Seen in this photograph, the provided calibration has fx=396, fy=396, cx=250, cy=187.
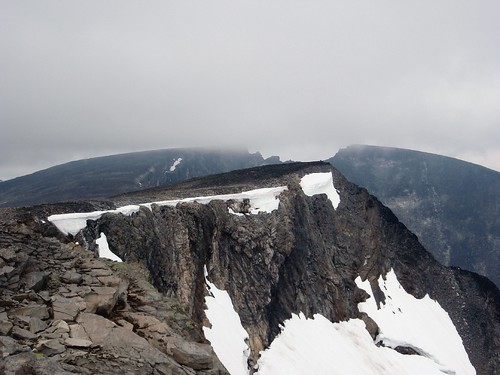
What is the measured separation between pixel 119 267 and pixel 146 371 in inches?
277

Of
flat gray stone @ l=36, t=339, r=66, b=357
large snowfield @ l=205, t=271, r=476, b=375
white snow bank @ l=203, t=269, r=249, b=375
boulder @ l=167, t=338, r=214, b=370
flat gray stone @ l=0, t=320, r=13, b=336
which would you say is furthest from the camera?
large snowfield @ l=205, t=271, r=476, b=375

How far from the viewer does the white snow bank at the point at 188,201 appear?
26234 millimetres

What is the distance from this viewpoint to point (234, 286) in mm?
36000

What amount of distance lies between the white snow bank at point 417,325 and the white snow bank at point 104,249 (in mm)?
34669

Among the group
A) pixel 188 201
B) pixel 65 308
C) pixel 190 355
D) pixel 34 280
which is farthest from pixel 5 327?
pixel 188 201

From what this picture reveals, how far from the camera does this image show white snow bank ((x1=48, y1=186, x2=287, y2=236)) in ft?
86.1

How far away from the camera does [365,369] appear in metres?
39.6

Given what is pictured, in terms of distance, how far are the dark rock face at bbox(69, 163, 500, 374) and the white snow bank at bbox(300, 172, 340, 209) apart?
1.25 meters

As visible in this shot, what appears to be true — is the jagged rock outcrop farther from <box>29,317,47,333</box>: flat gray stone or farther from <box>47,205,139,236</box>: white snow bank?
<box>47,205,139,236</box>: white snow bank

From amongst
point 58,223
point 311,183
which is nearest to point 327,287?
point 311,183

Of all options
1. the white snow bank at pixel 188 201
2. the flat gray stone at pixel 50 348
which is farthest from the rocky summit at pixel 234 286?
the white snow bank at pixel 188 201

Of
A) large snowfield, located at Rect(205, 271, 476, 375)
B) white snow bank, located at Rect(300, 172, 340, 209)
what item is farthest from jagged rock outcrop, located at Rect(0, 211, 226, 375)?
white snow bank, located at Rect(300, 172, 340, 209)

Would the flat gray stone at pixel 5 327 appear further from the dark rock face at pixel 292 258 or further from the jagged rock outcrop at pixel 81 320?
the dark rock face at pixel 292 258

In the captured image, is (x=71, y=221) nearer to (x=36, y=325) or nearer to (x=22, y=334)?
(x=36, y=325)
